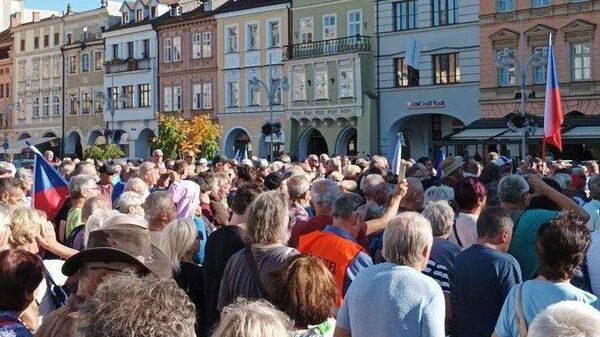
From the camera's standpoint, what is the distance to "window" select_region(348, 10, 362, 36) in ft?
148

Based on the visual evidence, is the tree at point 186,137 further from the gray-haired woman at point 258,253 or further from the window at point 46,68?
the gray-haired woman at point 258,253

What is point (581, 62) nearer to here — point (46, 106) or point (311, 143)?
point (311, 143)

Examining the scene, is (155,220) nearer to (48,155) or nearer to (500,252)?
(500,252)

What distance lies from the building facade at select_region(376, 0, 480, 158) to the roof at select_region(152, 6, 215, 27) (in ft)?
42.5

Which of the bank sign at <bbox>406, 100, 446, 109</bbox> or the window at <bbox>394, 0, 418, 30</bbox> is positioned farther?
the window at <bbox>394, 0, 418, 30</bbox>

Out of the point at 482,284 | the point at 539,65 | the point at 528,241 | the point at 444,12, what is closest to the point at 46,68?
the point at 444,12

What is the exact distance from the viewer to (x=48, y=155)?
21.6 metres

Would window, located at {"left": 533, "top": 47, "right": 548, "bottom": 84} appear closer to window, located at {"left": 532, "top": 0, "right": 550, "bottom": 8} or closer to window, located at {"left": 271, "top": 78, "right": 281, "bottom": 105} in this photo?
window, located at {"left": 532, "top": 0, "right": 550, "bottom": 8}

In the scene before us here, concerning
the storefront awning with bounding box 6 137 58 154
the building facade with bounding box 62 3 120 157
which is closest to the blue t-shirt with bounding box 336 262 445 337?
the building facade with bounding box 62 3 120 157

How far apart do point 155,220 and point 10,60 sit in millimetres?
66522

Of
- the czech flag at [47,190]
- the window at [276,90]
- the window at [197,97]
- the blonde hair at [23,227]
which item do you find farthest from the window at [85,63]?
the blonde hair at [23,227]

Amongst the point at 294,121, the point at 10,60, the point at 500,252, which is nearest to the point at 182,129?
the point at 294,121

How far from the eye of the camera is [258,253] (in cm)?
616

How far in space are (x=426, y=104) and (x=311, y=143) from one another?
8293 millimetres
